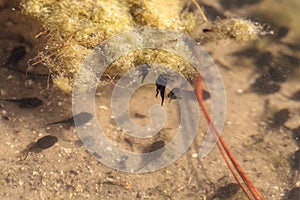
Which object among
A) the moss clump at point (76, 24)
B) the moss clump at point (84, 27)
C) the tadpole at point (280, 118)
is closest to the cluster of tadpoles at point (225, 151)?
the moss clump at point (84, 27)

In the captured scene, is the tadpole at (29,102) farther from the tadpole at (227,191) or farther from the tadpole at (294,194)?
the tadpole at (294,194)

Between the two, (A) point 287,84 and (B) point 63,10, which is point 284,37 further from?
(B) point 63,10

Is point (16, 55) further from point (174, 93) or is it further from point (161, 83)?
point (174, 93)

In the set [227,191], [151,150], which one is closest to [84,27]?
[151,150]

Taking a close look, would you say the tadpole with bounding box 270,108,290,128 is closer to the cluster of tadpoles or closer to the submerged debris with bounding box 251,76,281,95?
the submerged debris with bounding box 251,76,281,95

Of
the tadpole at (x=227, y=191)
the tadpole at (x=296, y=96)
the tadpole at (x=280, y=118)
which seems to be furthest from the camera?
the tadpole at (x=296, y=96)
